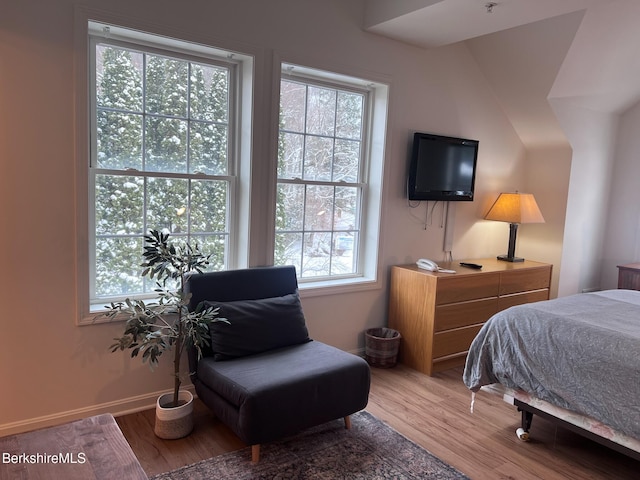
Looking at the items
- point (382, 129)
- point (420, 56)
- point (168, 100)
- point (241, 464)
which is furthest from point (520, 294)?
point (168, 100)

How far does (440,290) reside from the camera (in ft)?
11.1

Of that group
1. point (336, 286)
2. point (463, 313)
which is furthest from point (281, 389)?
point (463, 313)

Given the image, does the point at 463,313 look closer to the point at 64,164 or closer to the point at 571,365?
the point at 571,365

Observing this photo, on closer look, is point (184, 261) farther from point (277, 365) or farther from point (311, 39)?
point (311, 39)

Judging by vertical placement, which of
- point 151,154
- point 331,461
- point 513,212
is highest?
point 151,154

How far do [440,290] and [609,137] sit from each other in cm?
279

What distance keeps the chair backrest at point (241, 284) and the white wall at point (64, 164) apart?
0.78 feet

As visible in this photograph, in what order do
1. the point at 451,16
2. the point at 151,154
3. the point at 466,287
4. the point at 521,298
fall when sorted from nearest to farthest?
the point at 151,154
the point at 451,16
the point at 466,287
the point at 521,298

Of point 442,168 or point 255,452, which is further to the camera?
point 442,168

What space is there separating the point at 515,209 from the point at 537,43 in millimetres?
1336

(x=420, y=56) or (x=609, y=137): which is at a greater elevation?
(x=420, y=56)

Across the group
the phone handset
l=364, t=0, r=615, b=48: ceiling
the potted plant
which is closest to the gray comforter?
the phone handset

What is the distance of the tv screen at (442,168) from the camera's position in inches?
146

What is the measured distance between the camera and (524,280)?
399 cm
